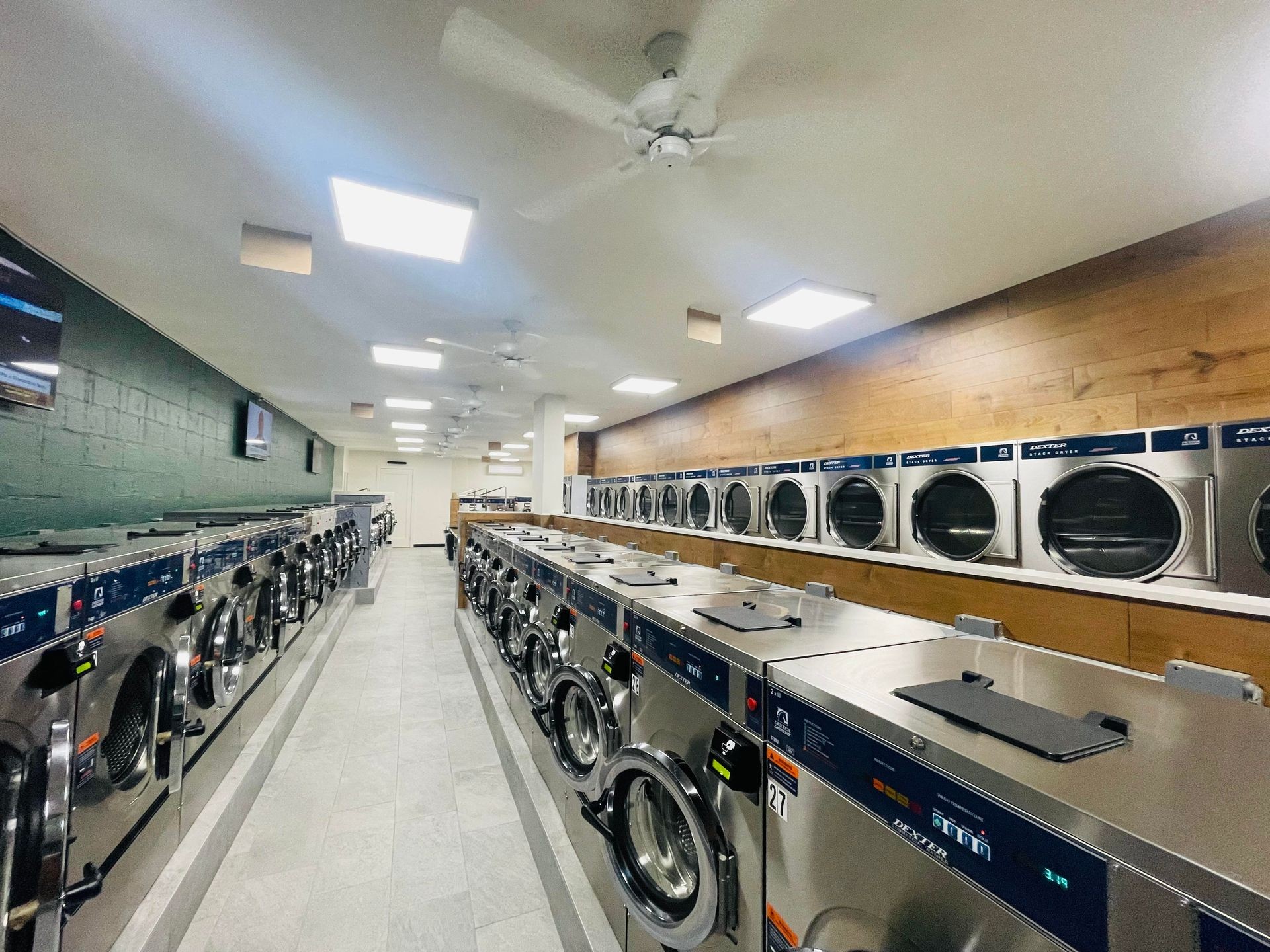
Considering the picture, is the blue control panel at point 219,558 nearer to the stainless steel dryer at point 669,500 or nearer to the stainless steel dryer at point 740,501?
the stainless steel dryer at point 740,501

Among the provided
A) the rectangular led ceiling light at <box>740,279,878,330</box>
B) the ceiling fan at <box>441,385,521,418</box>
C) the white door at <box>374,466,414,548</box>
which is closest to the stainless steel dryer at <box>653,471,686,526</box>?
the ceiling fan at <box>441,385,521,418</box>

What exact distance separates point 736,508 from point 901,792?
15.1 ft

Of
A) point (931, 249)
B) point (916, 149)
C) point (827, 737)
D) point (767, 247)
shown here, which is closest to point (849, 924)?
point (827, 737)

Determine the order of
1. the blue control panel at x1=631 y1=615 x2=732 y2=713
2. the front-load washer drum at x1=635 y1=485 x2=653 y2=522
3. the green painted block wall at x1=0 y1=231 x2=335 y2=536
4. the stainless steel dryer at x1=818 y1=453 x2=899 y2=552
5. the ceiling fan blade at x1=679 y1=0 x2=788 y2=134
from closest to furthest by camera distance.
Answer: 1. the blue control panel at x1=631 y1=615 x2=732 y2=713
2. the ceiling fan blade at x1=679 y1=0 x2=788 y2=134
3. the green painted block wall at x1=0 y1=231 x2=335 y2=536
4. the stainless steel dryer at x1=818 y1=453 x2=899 y2=552
5. the front-load washer drum at x1=635 y1=485 x2=653 y2=522

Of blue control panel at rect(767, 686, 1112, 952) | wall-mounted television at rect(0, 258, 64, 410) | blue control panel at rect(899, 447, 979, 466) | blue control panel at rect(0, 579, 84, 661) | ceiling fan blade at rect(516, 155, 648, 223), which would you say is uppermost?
ceiling fan blade at rect(516, 155, 648, 223)

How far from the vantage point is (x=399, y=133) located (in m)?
1.80

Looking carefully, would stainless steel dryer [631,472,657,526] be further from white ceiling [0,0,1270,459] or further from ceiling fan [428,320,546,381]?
white ceiling [0,0,1270,459]

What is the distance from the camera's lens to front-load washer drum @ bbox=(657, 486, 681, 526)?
636 cm

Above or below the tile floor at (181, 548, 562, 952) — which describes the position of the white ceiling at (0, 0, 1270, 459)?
above

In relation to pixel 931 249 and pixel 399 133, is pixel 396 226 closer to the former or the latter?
pixel 399 133

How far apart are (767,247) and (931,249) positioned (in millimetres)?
876

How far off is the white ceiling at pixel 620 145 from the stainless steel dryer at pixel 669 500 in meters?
3.08

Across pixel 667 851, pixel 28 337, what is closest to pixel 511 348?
pixel 28 337

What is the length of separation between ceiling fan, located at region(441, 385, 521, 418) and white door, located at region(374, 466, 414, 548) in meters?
7.56
